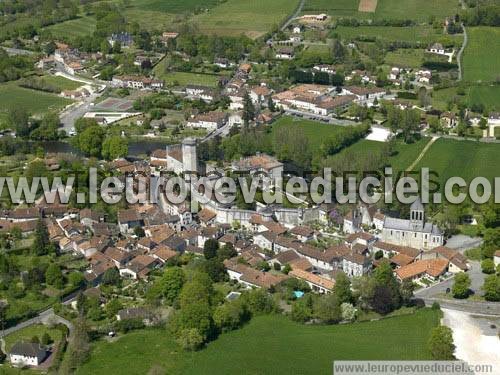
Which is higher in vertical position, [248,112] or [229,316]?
[248,112]

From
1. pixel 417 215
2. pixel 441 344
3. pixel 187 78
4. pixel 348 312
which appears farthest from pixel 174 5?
pixel 441 344

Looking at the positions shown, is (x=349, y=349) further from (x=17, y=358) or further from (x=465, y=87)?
(x=465, y=87)

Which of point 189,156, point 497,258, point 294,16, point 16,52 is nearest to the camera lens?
point 497,258

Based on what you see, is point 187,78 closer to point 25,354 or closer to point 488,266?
point 488,266

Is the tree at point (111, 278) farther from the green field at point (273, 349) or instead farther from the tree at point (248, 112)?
the tree at point (248, 112)

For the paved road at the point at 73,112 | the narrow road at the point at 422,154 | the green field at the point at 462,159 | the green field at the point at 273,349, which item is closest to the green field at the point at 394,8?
the paved road at the point at 73,112

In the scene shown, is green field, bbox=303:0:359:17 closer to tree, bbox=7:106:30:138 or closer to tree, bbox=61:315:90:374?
tree, bbox=7:106:30:138
